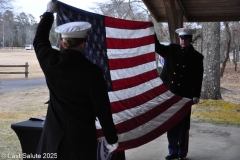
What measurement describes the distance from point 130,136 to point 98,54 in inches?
37.5

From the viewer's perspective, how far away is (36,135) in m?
3.48

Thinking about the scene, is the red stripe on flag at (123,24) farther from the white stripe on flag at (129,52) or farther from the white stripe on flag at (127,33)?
the white stripe on flag at (129,52)

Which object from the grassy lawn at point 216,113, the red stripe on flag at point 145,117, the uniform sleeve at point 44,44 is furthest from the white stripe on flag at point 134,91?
the grassy lawn at point 216,113

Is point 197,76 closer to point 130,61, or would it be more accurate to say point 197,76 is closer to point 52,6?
point 130,61

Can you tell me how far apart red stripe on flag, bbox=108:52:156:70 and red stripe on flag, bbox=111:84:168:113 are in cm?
40

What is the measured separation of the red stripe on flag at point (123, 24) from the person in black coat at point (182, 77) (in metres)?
0.42

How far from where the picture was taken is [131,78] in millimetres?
4438

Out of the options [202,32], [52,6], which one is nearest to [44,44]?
[52,6]

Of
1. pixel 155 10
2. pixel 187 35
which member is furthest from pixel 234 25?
pixel 187 35

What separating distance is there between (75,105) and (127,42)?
82.8 inches

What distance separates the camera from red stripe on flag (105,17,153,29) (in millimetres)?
4035

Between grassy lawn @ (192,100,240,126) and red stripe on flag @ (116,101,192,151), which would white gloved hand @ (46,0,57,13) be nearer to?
red stripe on flag @ (116,101,192,151)

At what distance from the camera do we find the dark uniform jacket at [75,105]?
2490mm

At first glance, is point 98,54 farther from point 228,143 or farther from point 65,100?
point 228,143
